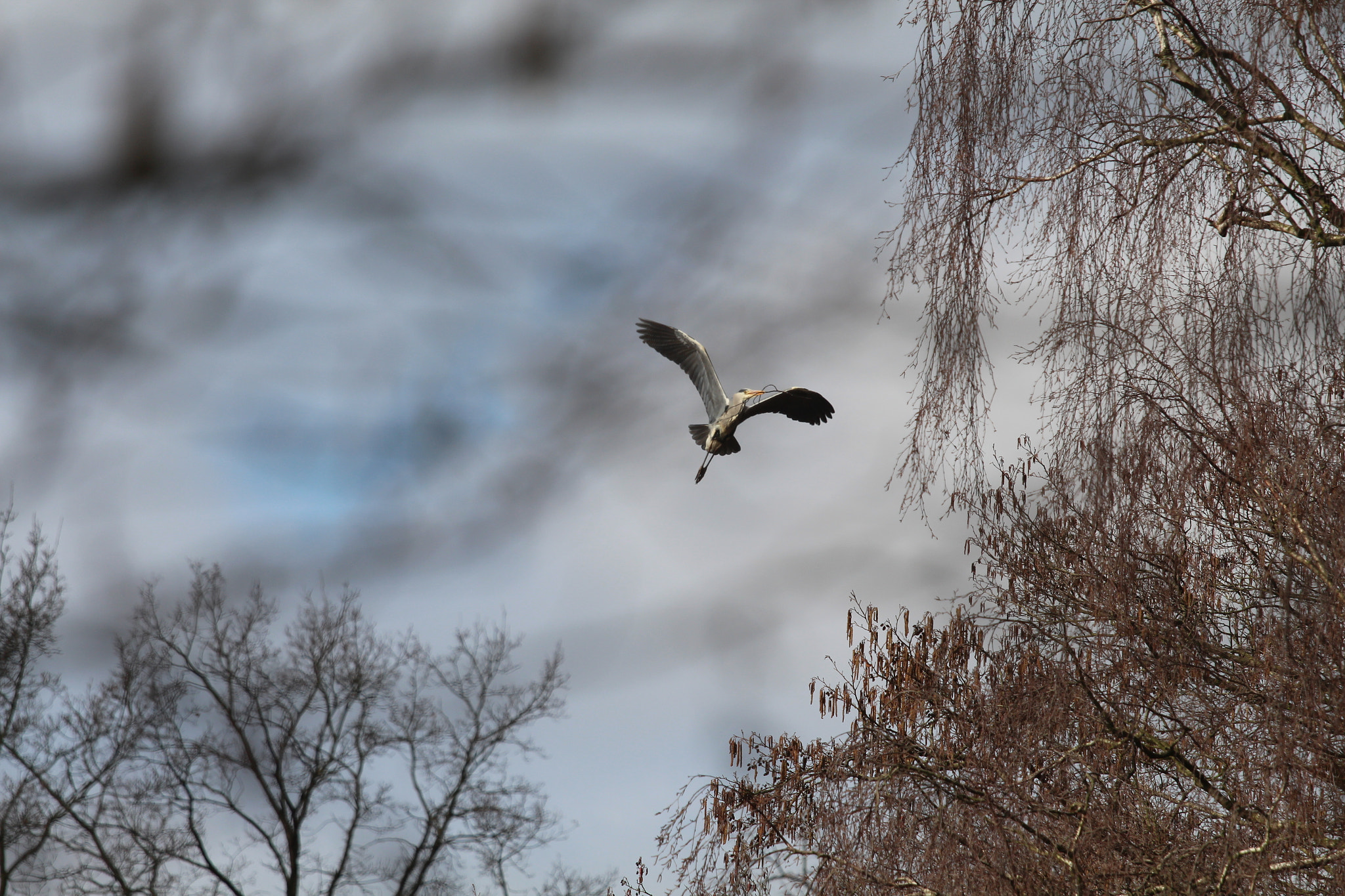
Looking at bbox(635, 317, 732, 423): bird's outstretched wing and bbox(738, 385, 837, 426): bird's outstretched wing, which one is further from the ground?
bbox(635, 317, 732, 423): bird's outstretched wing

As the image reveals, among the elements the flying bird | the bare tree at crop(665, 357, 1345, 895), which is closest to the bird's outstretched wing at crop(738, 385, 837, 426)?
the flying bird

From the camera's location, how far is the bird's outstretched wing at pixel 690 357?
20.4 feet

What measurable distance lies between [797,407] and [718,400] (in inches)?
17.4

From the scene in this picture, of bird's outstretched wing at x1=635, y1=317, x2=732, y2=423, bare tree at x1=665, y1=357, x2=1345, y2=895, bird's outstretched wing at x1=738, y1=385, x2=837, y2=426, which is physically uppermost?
bird's outstretched wing at x1=635, y1=317, x2=732, y2=423

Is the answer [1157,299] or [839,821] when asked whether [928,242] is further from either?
[839,821]

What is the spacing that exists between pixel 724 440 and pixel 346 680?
332cm

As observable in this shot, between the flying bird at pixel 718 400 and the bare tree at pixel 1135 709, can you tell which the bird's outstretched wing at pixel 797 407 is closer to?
the flying bird at pixel 718 400

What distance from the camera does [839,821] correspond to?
4266 mm

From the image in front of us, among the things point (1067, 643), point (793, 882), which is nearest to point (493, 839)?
point (793, 882)

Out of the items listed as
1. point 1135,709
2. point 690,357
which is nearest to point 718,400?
point 690,357

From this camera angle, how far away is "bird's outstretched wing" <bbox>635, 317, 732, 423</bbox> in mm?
6207

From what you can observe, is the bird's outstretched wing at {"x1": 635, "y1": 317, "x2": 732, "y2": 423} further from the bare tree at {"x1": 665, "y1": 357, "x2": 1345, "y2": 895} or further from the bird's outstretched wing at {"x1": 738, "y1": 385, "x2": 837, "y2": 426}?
the bare tree at {"x1": 665, "y1": 357, "x2": 1345, "y2": 895}

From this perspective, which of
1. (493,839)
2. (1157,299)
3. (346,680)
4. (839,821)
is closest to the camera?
(1157,299)

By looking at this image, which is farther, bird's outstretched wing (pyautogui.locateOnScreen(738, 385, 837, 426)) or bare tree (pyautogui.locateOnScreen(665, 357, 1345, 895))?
bird's outstretched wing (pyautogui.locateOnScreen(738, 385, 837, 426))
